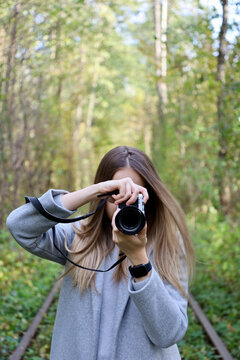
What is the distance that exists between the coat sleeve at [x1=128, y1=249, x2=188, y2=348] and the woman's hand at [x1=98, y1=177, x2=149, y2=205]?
29 centimetres

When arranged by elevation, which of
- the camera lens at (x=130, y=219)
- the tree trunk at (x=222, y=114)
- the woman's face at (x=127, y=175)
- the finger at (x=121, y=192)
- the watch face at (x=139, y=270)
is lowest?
the watch face at (x=139, y=270)

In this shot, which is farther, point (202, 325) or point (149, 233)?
point (202, 325)

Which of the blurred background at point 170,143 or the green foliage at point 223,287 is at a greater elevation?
the blurred background at point 170,143

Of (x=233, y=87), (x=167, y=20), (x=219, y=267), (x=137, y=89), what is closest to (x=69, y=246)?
(x=233, y=87)

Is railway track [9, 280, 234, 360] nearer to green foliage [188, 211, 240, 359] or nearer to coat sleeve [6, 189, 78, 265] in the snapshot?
green foliage [188, 211, 240, 359]

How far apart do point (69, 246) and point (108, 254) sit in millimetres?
179

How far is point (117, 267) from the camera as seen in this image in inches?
83.5

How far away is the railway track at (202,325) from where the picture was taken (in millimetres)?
4855

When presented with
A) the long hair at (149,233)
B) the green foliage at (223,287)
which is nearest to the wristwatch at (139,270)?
the long hair at (149,233)

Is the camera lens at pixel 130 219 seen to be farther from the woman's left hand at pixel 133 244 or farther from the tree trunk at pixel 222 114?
the tree trunk at pixel 222 114

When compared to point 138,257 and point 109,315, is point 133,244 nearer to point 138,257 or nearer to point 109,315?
point 138,257

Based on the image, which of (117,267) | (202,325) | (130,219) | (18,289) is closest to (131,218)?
(130,219)

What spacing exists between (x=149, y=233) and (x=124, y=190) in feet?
1.32

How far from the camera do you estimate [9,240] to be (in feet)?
33.7
